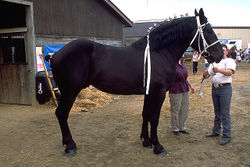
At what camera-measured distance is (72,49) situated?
142 inches

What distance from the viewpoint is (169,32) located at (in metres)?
3.65

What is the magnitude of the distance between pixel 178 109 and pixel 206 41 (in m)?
1.50

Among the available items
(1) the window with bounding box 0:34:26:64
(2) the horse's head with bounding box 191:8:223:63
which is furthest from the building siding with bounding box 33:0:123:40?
(2) the horse's head with bounding box 191:8:223:63

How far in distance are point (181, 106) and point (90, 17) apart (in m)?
7.10

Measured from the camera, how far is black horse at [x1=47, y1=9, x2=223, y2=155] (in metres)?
3.58

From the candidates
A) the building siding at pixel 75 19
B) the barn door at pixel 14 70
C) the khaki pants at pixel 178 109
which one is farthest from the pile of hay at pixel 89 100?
the khaki pants at pixel 178 109

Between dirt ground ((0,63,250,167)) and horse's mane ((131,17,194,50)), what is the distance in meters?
1.87

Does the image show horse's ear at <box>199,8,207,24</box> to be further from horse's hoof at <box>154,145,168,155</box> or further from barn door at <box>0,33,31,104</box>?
barn door at <box>0,33,31,104</box>

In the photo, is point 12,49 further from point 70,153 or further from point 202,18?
point 202,18

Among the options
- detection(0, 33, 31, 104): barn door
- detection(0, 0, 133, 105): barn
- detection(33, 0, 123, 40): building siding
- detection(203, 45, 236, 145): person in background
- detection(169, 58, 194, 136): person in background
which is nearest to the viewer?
detection(203, 45, 236, 145): person in background

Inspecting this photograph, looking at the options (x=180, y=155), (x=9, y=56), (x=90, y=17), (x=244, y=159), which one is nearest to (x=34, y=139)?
(x=180, y=155)

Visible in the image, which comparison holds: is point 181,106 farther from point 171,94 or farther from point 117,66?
point 117,66

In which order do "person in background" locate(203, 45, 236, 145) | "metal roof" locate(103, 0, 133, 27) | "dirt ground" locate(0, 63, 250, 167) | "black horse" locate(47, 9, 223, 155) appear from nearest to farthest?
"dirt ground" locate(0, 63, 250, 167)
"black horse" locate(47, 9, 223, 155)
"person in background" locate(203, 45, 236, 145)
"metal roof" locate(103, 0, 133, 27)

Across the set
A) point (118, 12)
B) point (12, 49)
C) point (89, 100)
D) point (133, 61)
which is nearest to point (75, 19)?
point (12, 49)
